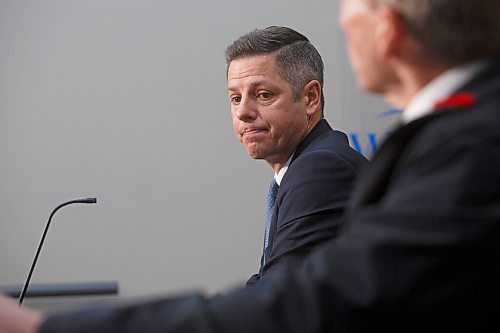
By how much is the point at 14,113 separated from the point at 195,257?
1.03 meters

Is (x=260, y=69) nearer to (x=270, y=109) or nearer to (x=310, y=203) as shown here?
(x=270, y=109)

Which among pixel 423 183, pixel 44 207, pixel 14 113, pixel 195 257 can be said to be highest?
pixel 423 183

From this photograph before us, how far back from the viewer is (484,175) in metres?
0.76

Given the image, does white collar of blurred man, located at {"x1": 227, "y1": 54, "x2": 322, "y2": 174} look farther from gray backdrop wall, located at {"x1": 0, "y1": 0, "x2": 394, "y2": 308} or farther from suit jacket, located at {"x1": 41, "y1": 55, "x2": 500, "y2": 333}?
gray backdrop wall, located at {"x1": 0, "y1": 0, "x2": 394, "y2": 308}

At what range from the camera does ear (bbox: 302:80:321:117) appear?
87.8 inches

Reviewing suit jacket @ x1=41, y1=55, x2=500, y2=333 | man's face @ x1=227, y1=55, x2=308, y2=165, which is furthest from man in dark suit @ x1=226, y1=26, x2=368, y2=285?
suit jacket @ x1=41, y1=55, x2=500, y2=333

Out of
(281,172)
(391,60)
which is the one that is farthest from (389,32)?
(281,172)

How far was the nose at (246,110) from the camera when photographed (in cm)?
222

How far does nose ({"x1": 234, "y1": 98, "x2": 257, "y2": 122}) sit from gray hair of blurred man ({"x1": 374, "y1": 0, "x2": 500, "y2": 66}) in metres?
1.36

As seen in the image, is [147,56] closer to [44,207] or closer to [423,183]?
[44,207]

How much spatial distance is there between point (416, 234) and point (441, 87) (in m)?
0.18

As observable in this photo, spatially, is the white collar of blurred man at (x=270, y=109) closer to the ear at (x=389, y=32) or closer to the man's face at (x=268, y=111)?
the man's face at (x=268, y=111)

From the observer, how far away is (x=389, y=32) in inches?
34.7

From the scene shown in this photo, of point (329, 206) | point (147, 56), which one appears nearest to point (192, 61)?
point (147, 56)
